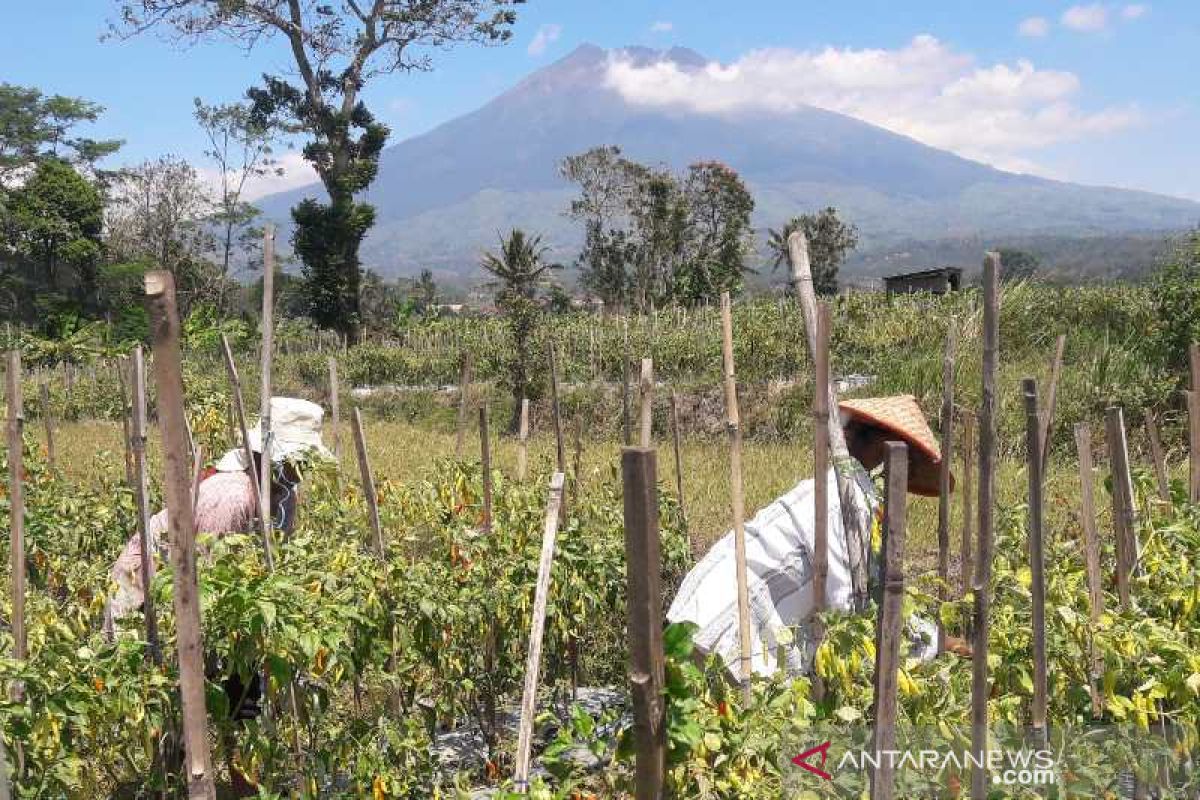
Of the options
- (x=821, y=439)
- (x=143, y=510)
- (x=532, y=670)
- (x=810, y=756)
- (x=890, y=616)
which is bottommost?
(x=810, y=756)

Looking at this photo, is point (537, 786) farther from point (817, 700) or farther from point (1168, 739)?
point (1168, 739)

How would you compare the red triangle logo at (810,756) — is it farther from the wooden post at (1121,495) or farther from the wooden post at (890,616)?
the wooden post at (1121,495)

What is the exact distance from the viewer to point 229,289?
3164 cm

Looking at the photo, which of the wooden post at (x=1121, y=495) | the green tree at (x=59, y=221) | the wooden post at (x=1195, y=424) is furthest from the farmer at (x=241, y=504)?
the green tree at (x=59, y=221)

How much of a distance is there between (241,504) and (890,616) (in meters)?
2.31

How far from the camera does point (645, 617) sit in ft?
5.25

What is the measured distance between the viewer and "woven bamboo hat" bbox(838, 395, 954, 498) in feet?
9.68

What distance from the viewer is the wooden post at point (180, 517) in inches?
65.4

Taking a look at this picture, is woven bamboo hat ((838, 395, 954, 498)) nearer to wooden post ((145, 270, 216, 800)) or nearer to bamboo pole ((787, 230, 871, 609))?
bamboo pole ((787, 230, 871, 609))

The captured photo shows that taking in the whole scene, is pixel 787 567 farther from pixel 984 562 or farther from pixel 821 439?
pixel 984 562

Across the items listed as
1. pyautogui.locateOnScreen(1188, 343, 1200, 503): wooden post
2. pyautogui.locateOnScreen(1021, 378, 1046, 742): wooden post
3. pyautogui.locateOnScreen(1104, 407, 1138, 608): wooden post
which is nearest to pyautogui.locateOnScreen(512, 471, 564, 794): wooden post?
pyautogui.locateOnScreen(1021, 378, 1046, 742): wooden post

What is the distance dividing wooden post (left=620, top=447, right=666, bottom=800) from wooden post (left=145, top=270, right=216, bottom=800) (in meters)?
0.78

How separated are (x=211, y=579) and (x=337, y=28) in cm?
2506

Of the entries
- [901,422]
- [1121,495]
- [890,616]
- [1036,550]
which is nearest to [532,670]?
[890,616]
